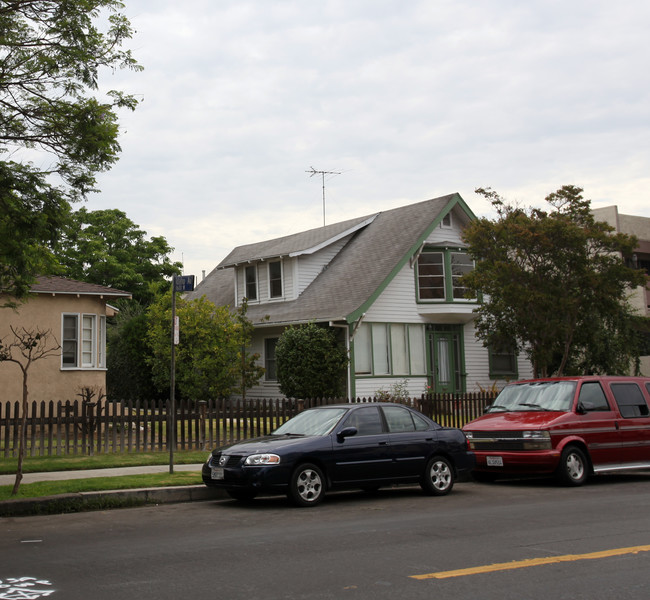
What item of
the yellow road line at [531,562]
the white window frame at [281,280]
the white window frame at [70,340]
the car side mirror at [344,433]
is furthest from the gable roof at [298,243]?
the yellow road line at [531,562]

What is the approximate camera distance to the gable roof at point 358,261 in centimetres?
2623

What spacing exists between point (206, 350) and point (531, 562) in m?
19.9

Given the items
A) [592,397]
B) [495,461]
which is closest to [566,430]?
[592,397]

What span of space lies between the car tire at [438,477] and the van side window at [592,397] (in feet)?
9.95

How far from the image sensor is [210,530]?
928 cm

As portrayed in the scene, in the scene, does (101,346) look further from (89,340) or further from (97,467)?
(97,467)

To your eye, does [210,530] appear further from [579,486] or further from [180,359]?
[180,359]

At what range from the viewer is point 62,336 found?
22828 millimetres

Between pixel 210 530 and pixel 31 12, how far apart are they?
8.00 meters

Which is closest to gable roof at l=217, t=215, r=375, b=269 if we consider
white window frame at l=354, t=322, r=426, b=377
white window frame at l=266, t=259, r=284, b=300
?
white window frame at l=266, t=259, r=284, b=300

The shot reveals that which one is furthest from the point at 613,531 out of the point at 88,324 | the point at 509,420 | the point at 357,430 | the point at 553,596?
the point at 88,324

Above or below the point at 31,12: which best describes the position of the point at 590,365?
below

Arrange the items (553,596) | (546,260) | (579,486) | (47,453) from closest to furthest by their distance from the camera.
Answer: (553,596)
(579,486)
(47,453)
(546,260)

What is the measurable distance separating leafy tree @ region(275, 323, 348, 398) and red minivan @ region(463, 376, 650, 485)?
1064cm
